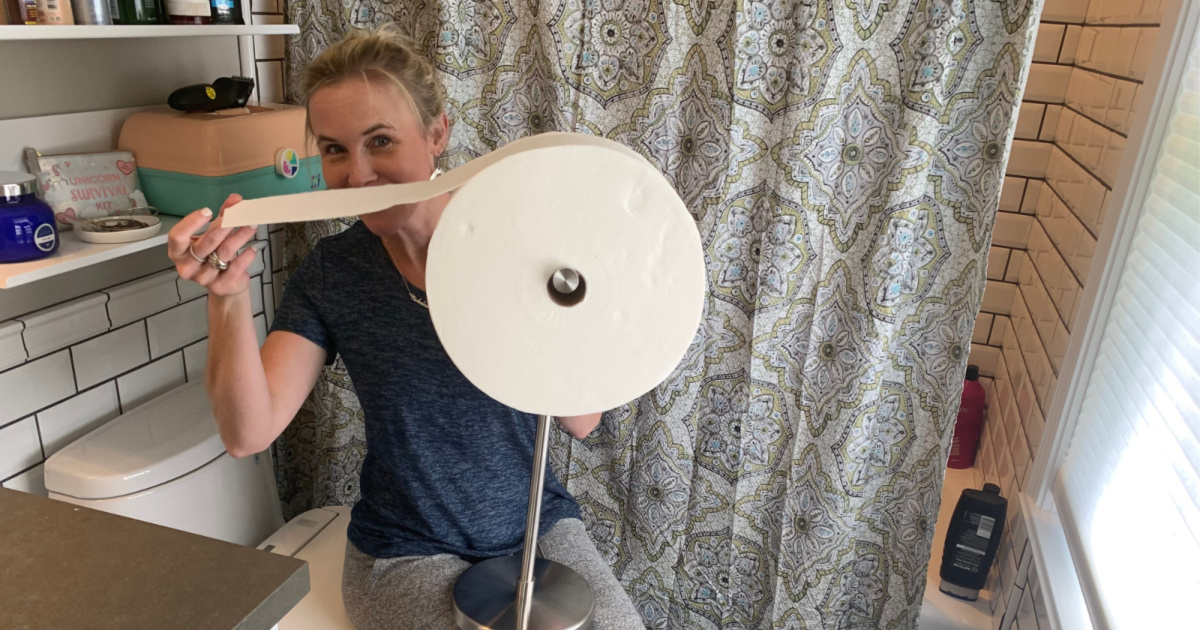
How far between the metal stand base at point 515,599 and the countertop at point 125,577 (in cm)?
35

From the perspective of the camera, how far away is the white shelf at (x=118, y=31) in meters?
0.98

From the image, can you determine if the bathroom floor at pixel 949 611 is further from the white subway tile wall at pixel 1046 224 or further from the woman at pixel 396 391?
the woman at pixel 396 391

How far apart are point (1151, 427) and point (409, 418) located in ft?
3.32

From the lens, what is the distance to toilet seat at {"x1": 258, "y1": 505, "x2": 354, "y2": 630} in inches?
48.7

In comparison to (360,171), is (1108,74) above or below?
above

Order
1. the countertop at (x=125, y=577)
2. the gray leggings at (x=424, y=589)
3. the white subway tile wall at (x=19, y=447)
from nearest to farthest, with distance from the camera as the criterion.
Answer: the countertop at (x=125, y=577) → the gray leggings at (x=424, y=589) → the white subway tile wall at (x=19, y=447)

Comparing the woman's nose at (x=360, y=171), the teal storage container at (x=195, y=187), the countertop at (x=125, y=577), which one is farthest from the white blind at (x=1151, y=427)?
the teal storage container at (x=195, y=187)

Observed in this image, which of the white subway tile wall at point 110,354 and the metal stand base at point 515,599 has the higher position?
the white subway tile wall at point 110,354

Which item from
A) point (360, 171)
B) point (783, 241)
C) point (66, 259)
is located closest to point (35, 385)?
point (66, 259)

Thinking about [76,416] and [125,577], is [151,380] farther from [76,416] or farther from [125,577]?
[125,577]

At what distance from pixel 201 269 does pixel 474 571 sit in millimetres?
494

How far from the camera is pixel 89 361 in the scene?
135 centimetres

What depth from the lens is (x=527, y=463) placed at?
127cm

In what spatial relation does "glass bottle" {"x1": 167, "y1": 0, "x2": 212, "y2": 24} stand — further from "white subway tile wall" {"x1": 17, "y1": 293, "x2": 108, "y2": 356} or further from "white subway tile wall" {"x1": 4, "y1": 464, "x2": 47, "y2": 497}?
"white subway tile wall" {"x1": 4, "y1": 464, "x2": 47, "y2": 497}
